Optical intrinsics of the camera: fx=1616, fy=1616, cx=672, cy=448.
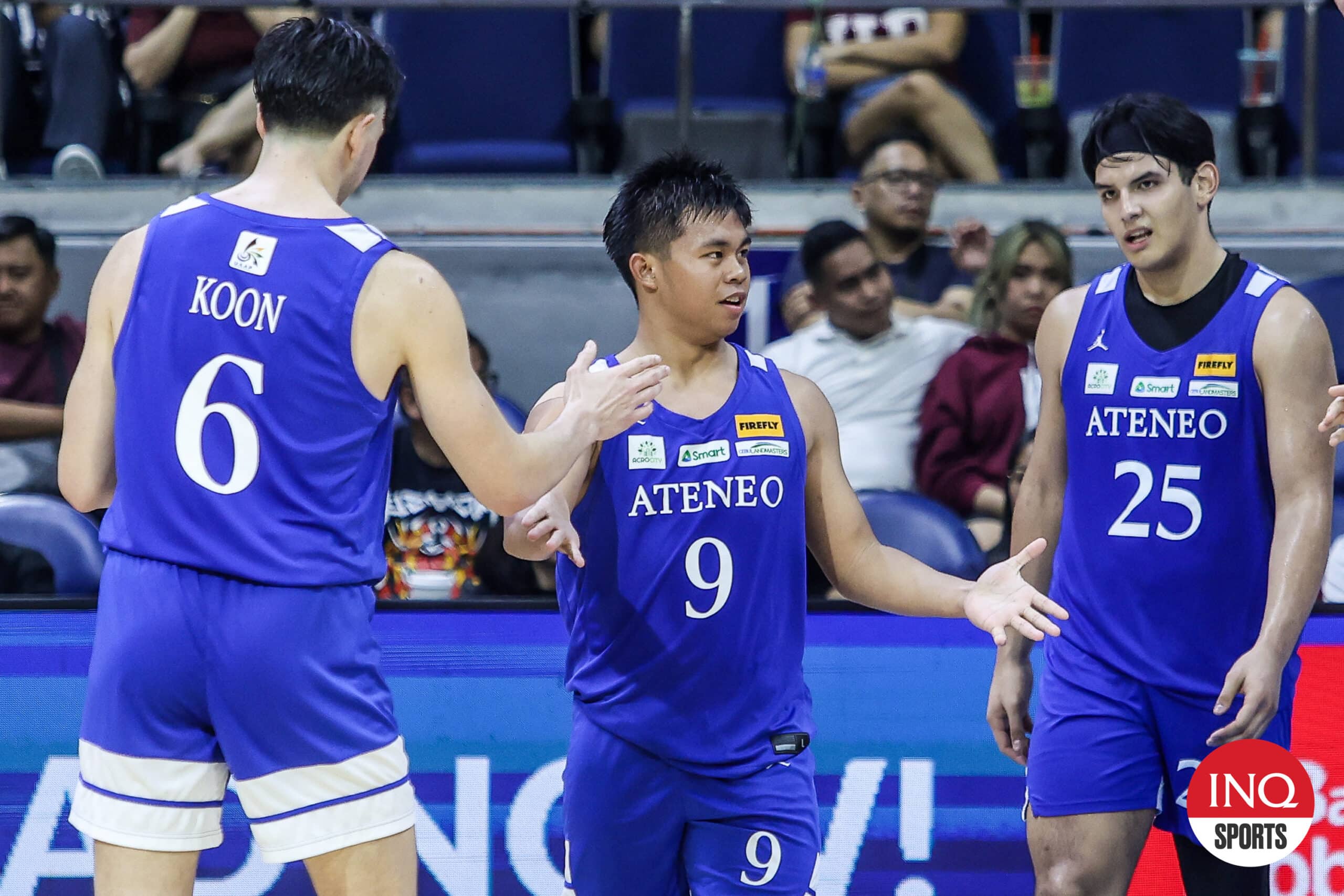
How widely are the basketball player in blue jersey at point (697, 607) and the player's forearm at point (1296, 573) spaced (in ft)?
2.26

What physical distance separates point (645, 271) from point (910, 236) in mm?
2795

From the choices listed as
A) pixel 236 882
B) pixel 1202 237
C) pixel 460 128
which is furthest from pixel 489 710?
pixel 460 128

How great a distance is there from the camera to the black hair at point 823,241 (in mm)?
5391

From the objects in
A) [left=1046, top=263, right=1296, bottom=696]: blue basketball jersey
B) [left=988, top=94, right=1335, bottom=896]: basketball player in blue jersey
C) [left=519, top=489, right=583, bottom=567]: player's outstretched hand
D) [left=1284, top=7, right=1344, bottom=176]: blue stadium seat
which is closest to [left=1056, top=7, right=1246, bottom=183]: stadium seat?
[left=1284, top=7, right=1344, bottom=176]: blue stadium seat

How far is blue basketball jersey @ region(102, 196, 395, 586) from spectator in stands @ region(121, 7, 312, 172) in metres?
4.53

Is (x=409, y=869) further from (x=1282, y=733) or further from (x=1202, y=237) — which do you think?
(x=1202, y=237)

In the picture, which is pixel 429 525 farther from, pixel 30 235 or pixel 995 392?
pixel 995 392

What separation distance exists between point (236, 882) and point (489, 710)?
795 mm

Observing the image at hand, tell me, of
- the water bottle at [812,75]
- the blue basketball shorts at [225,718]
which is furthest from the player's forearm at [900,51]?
the blue basketball shorts at [225,718]

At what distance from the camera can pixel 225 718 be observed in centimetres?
263

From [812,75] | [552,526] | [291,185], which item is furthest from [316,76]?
[812,75]

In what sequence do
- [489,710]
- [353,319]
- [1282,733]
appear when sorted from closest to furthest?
[353,319], [1282,733], [489,710]

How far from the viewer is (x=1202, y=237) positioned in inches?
139

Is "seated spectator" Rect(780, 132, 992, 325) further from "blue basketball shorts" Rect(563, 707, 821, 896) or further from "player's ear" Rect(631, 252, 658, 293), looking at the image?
"blue basketball shorts" Rect(563, 707, 821, 896)
